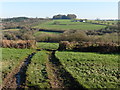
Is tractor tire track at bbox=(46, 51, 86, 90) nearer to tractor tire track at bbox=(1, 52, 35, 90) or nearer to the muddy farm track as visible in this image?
the muddy farm track

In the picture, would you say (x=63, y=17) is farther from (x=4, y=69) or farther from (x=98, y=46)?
(x=4, y=69)

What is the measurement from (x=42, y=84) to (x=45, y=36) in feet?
118

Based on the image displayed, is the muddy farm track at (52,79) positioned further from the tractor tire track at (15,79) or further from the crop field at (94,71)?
the crop field at (94,71)

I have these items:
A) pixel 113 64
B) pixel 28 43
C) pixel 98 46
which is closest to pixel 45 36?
pixel 28 43

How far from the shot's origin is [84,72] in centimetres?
1373

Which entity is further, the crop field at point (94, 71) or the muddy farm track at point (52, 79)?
the crop field at point (94, 71)

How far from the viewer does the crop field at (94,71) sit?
37.4 feet

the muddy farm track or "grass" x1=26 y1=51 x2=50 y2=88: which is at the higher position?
"grass" x1=26 y1=51 x2=50 y2=88

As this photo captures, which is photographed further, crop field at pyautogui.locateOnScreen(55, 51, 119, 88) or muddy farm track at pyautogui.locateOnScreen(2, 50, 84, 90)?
crop field at pyautogui.locateOnScreen(55, 51, 119, 88)

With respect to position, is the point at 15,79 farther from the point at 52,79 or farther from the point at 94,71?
the point at 94,71

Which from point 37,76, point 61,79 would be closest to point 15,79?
point 37,76

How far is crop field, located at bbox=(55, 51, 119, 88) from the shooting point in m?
11.4

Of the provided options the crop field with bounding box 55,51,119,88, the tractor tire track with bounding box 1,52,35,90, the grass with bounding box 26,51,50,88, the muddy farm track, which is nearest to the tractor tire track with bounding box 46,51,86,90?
the muddy farm track

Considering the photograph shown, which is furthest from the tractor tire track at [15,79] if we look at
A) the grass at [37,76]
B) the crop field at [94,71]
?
the crop field at [94,71]
